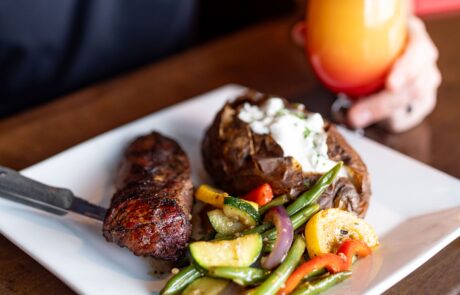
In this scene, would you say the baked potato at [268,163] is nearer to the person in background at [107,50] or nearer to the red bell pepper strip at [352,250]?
the red bell pepper strip at [352,250]

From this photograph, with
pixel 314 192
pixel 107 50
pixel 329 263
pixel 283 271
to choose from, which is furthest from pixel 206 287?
pixel 107 50

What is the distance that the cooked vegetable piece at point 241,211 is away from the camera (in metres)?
1.70

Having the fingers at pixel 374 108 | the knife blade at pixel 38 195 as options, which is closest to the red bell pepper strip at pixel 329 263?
the knife blade at pixel 38 195

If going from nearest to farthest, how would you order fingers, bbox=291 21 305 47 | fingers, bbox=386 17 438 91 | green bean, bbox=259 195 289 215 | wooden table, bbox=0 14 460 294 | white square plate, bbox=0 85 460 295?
white square plate, bbox=0 85 460 295 → green bean, bbox=259 195 289 215 → wooden table, bbox=0 14 460 294 → fingers, bbox=386 17 438 91 → fingers, bbox=291 21 305 47

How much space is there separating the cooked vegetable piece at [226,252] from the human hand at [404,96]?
3.34 ft

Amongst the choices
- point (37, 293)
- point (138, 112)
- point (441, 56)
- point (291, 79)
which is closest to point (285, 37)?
point (291, 79)

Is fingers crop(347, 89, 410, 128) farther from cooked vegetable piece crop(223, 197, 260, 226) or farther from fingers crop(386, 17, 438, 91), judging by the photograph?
cooked vegetable piece crop(223, 197, 260, 226)

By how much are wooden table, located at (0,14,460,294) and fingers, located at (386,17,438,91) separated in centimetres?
19

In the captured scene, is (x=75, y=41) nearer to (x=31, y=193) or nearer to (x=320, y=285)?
(x=31, y=193)

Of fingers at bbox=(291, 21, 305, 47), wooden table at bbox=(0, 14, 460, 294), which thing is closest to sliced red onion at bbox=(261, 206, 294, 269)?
wooden table at bbox=(0, 14, 460, 294)

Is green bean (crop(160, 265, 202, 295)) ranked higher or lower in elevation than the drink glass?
lower

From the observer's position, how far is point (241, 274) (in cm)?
156

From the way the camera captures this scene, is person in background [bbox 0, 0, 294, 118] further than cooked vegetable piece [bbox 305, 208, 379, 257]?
Yes

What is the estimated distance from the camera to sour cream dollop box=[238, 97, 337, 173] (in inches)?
73.4
